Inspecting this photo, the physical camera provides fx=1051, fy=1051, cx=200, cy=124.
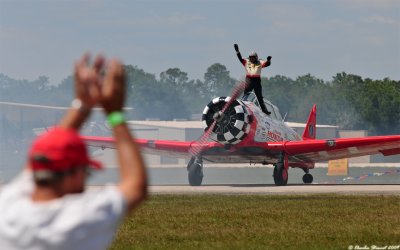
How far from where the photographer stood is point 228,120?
31.9 meters

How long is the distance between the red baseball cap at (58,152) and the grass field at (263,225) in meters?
8.56

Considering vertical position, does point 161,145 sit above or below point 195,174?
above

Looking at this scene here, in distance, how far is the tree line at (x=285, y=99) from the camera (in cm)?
7569

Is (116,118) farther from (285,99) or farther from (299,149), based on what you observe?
(285,99)

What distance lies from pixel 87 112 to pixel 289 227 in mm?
10873

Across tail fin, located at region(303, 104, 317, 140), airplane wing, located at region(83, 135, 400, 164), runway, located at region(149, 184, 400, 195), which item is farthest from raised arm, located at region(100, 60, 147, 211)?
tail fin, located at region(303, 104, 317, 140)

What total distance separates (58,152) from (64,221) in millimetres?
238

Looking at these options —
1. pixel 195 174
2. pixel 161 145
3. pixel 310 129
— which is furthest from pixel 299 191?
pixel 310 129

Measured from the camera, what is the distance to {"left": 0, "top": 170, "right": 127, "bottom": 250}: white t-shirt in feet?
11.9

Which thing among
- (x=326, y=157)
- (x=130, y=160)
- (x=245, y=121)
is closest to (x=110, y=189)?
(x=130, y=160)

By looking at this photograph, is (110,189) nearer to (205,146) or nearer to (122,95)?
(122,95)

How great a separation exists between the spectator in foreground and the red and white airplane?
27.7 metres

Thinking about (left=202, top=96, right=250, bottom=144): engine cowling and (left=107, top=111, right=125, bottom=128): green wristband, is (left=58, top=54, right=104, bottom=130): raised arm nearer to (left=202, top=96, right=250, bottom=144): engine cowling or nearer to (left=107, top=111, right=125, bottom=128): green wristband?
(left=107, top=111, right=125, bottom=128): green wristband

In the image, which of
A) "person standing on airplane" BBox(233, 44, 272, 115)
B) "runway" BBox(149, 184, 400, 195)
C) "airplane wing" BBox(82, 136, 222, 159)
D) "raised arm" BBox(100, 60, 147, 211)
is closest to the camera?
"raised arm" BBox(100, 60, 147, 211)
